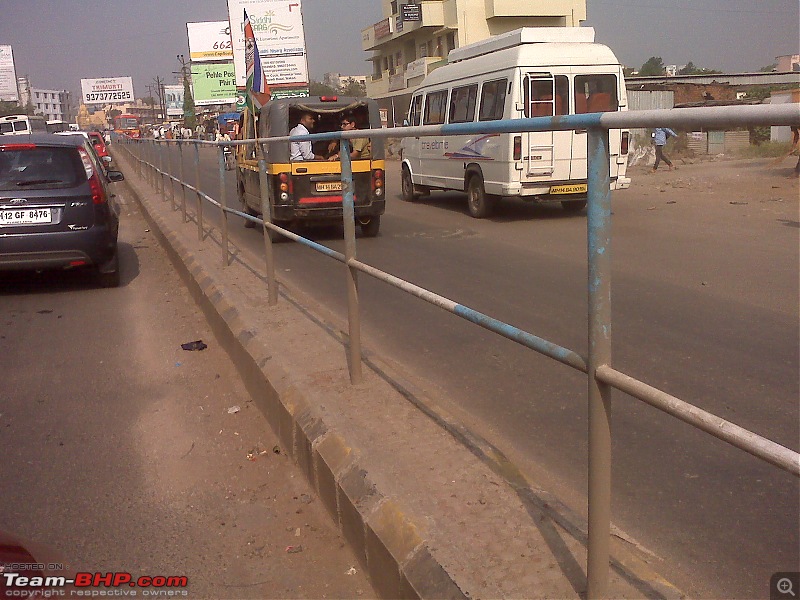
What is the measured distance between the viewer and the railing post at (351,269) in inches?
163

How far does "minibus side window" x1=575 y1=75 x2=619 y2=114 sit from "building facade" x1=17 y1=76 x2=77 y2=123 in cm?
13270

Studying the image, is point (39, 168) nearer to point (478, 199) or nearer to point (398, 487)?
point (398, 487)

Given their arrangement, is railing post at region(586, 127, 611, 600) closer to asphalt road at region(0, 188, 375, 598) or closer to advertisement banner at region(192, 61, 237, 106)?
asphalt road at region(0, 188, 375, 598)

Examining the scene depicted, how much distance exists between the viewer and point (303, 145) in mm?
10641

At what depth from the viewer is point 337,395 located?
398 centimetres

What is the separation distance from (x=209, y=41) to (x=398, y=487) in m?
65.6

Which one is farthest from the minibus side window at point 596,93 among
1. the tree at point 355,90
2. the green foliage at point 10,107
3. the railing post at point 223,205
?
the green foliage at point 10,107

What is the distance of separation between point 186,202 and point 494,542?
10.6m

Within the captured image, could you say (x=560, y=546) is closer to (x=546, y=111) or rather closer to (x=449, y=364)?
(x=449, y=364)

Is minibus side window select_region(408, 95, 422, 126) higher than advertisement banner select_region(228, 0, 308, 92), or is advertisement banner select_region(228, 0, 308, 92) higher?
advertisement banner select_region(228, 0, 308, 92)

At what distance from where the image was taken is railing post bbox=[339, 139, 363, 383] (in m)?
4.13

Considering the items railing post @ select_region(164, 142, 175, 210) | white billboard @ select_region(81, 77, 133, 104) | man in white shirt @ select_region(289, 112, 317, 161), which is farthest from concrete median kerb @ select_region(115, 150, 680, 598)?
white billboard @ select_region(81, 77, 133, 104)

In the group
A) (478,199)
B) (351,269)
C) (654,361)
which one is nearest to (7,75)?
(478,199)

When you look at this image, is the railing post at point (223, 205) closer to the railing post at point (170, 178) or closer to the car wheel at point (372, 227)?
the car wheel at point (372, 227)
